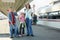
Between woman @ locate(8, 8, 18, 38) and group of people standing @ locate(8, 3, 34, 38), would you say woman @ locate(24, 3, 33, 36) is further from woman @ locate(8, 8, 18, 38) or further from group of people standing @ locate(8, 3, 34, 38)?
woman @ locate(8, 8, 18, 38)

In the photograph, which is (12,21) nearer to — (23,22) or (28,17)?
(23,22)

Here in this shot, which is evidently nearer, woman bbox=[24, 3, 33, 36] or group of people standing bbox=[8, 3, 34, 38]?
group of people standing bbox=[8, 3, 34, 38]

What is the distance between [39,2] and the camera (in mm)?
29000

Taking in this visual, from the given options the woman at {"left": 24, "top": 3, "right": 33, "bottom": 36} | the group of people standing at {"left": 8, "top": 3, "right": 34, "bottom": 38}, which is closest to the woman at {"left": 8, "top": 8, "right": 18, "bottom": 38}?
the group of people standing at {"left": 8, "top": 3, "right": 34, "bottom": 38}

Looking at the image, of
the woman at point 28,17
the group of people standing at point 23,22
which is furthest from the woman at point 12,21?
the woman at point 28,17

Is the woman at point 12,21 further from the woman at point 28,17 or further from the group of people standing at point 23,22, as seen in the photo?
the woman at point 28,17

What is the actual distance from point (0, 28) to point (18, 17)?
5.09 feet

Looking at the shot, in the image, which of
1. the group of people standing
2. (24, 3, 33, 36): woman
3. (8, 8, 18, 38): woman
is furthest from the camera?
(24, 3, 33, 36): woman

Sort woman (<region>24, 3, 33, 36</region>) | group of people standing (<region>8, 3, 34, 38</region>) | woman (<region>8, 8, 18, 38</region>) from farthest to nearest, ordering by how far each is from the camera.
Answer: woman (<region>24, 3, 33, 36</region>) → group of people standing (<region>8, 3, 34, 38</region>) → woman (<region>8, 8, 18, 38</region>)

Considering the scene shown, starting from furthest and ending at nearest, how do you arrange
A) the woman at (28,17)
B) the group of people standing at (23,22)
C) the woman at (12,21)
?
the woman at (28,17) → the group of people standing at (23,22) → the woman at (12,21)

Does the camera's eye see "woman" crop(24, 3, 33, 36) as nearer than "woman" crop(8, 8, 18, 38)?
No

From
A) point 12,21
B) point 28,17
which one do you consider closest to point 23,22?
point 28,17

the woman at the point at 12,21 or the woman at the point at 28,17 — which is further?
the woman at the point at 28,17

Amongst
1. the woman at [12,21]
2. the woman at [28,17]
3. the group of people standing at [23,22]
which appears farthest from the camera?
the woman at [28,17]
